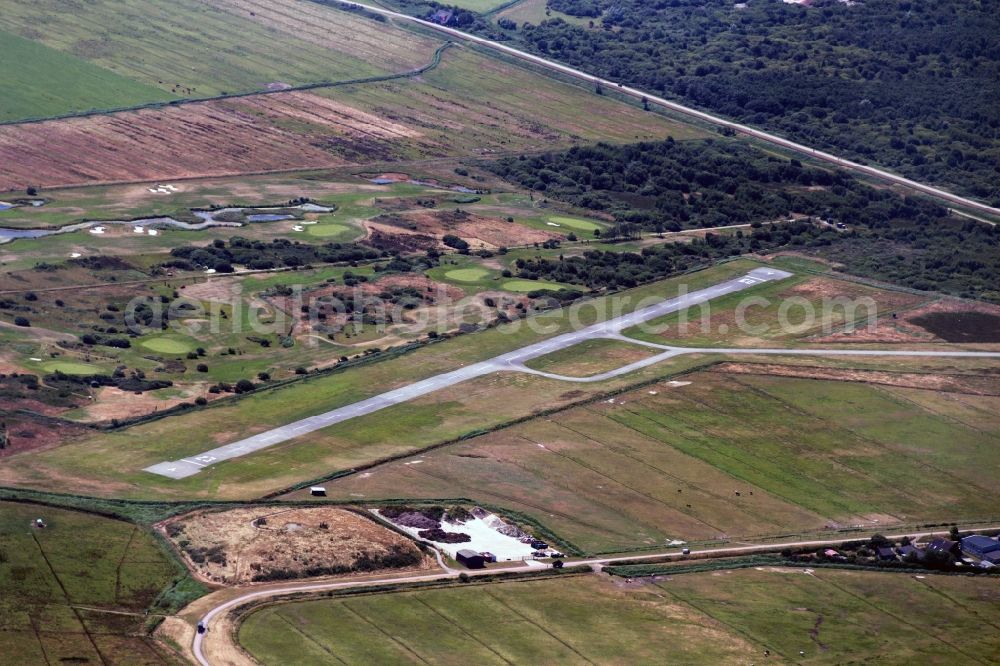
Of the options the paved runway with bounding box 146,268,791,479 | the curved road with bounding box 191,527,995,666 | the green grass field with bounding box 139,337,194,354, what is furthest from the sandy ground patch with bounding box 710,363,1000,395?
the green grass field with bounding box 139,337,194,354

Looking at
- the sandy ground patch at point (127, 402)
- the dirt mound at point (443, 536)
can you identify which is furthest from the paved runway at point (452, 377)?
the dirt mound at point (443, 536)

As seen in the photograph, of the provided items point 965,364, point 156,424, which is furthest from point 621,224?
point 156,424

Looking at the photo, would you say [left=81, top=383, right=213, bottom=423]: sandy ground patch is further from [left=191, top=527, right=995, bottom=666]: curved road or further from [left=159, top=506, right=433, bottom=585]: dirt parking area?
[left=191, top=527, right=995, bottom=666]: curved road

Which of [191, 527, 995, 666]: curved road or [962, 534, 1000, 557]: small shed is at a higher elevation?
[962, 534, 1000, 557]: small shed

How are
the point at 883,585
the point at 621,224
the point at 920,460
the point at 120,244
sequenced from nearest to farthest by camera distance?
the point at 883,585
the point at 920,460
the point at 120,244
the point at 621,224

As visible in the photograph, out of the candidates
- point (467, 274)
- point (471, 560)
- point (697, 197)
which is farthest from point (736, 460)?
point (697, 197)

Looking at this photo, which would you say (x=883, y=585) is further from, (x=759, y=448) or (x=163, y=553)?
(x=163, y=553)
